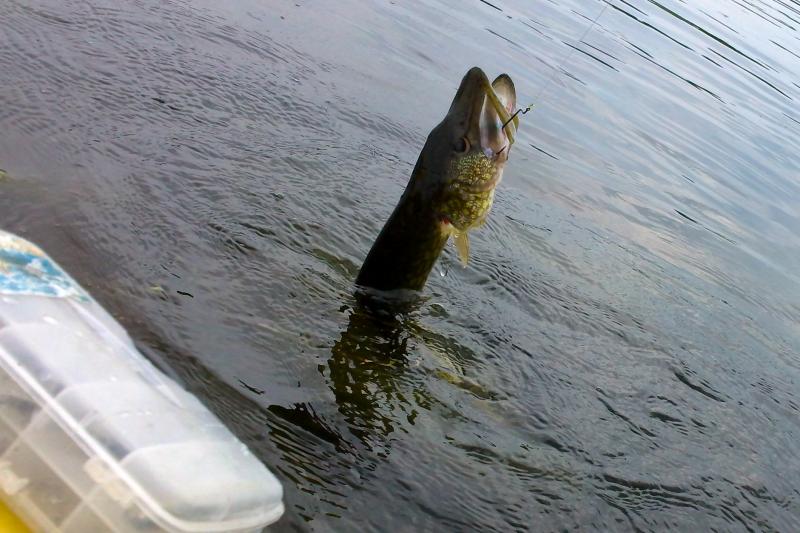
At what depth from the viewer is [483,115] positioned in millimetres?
3703

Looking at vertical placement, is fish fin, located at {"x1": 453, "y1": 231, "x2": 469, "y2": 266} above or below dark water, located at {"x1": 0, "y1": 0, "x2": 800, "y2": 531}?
above

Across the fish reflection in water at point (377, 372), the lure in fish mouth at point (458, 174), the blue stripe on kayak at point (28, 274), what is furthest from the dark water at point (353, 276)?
the blue stripe on kayak at point (28, 274)

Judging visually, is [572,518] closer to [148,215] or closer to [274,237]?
[274,237]

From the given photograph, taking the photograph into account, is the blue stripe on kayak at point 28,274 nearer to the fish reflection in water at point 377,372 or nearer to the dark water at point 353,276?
the dark water at point 353,276

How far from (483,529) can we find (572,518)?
1.62ft

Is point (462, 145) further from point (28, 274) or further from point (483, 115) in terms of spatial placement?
point (28, 274)

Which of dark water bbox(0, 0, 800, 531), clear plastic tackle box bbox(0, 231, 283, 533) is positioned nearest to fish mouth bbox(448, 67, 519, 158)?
dark water bbox(0, 0, 800, 531)

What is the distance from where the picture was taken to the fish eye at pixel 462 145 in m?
3.76

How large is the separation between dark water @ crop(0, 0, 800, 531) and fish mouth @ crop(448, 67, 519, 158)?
1.16 meters

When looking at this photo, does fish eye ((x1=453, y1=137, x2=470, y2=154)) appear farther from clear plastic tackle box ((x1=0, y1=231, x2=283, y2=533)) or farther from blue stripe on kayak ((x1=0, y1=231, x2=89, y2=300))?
clear plastic tackle box ((x1=0, y1=231, x2=283, y2=533))

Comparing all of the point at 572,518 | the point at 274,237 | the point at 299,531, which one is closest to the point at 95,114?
the point at 274,237

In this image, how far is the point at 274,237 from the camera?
183 inches

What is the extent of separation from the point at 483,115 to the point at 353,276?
1356 mm

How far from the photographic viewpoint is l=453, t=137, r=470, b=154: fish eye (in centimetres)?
376
